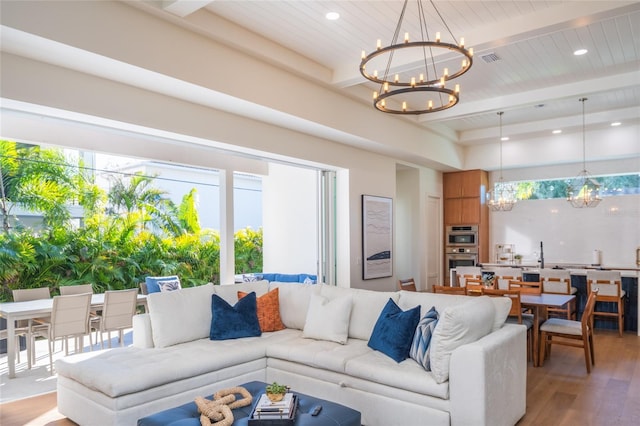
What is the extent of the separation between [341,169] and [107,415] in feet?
15.0

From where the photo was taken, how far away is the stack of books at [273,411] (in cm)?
253

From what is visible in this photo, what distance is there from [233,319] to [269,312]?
17.6 inches

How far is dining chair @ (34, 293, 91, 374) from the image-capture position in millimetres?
4785

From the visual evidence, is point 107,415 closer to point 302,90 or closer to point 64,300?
point 64,300

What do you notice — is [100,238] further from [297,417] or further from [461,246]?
[461,246]

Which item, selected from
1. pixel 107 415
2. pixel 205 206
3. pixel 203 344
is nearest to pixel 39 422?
pixel 107 415

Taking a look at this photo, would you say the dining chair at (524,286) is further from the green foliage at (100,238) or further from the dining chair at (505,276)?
the green foliage at (100,238)

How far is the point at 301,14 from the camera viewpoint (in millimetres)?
4043

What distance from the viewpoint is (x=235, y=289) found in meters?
4.88

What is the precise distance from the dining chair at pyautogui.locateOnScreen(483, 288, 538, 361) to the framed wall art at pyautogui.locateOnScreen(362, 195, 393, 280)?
87.9 inches

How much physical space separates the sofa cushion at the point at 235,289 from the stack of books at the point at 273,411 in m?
2.09

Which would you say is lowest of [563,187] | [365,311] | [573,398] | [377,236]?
[573,398]

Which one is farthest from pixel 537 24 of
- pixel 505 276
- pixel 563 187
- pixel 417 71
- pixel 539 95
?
pixel 563 187

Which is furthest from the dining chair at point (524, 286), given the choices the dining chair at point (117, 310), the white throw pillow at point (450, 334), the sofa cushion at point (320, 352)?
the dining chair at point (117, 310)
